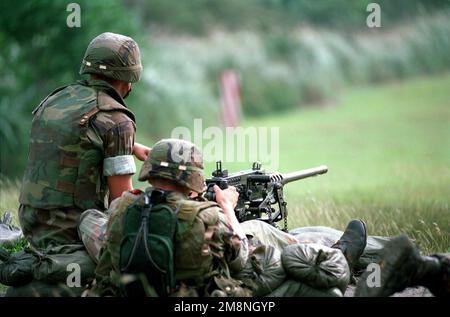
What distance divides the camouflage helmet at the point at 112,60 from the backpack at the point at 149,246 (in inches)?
56.8

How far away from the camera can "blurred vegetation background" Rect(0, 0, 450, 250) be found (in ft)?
54.3

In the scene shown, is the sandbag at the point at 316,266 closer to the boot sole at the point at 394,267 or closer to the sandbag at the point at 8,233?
the boot sole at the point at 394,267

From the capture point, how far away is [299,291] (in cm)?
709

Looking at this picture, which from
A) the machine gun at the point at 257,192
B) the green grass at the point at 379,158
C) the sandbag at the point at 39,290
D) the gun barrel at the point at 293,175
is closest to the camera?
the sandbag at the point at 39,290

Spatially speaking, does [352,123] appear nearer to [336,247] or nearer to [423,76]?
[423,76]

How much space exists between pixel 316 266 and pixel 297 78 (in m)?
24.5

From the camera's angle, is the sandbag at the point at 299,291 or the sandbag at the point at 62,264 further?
the sandbag at the point at 62,264

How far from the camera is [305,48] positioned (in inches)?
1275

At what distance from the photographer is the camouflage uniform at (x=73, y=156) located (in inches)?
290

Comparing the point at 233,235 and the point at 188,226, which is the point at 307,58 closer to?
the point at 233,235

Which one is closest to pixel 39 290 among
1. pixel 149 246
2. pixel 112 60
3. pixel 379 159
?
pixel 149 246

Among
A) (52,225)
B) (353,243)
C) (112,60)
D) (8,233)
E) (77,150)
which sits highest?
(112,60)

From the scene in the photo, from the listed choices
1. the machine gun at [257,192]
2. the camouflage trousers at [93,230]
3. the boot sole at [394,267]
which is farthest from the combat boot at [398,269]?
the camouflage trousers at [93,230]
